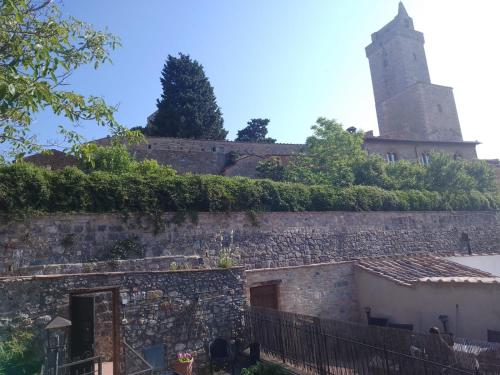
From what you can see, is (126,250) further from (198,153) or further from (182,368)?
(198,153)

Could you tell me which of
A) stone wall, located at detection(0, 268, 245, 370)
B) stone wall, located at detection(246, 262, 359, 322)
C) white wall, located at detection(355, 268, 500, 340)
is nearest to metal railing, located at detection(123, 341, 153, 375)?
stone wall, located at detection(0, 268, 245, 370)

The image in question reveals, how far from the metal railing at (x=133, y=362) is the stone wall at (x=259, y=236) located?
3113mm

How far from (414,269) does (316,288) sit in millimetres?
3948

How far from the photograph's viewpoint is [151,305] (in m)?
8.82

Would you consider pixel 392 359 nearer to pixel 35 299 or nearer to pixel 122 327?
pixel 122 327

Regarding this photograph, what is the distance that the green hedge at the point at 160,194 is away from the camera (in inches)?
382

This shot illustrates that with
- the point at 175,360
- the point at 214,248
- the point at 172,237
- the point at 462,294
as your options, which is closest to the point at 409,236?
the point at 462,294

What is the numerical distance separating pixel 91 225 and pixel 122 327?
3400mm

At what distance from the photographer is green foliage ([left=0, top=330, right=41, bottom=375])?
6414 millimetres

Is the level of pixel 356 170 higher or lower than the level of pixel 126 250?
higher

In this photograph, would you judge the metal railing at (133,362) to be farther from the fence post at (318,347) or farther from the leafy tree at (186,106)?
the leafy tree at (186,106)

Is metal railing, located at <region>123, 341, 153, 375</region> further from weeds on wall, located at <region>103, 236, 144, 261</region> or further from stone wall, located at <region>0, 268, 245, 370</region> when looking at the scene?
weeds on wall, located at <region>103, 236, 144, 261</region>

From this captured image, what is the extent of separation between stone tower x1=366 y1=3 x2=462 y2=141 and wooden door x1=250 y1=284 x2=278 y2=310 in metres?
32.1

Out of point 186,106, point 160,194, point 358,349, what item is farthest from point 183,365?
point 186,106
